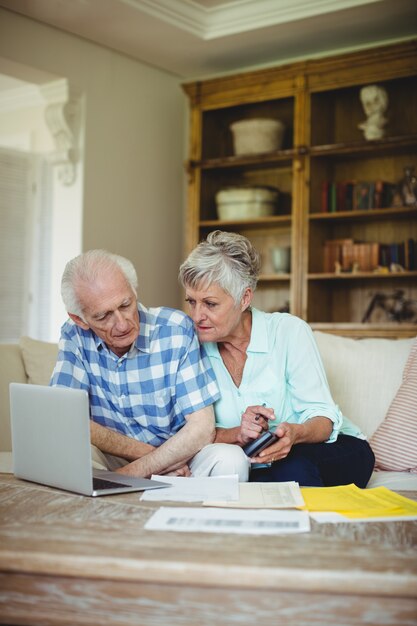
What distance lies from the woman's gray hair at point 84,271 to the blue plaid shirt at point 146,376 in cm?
14

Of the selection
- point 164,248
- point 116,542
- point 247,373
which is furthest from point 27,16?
point 116,542

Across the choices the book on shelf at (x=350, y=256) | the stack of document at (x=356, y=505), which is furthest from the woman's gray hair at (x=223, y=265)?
the book on shelf at (x=350, y=256)

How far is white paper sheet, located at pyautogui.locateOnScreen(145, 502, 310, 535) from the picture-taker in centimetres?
125

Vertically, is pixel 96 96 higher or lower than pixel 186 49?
lower

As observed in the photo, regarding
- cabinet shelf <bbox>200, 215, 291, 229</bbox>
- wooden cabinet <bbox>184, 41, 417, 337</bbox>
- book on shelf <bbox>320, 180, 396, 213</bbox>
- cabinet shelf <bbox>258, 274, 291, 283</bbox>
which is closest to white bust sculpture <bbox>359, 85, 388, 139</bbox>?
wooden cabinet <bbox>184, 41, 417, 337</bbox>

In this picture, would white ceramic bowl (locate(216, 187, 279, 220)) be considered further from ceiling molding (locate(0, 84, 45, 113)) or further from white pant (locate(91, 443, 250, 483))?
white pant (locate(91, 443, 250, 483))

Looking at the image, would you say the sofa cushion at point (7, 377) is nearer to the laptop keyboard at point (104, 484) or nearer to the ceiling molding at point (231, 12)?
the laptop keyboard at point (104, 484)

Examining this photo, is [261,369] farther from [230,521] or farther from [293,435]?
[230,521]

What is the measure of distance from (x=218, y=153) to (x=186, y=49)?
685mm

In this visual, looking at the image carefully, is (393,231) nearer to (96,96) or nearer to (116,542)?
(96,96)

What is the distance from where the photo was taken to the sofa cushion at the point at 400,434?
2393 millimetres

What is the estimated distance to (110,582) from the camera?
1118 mm

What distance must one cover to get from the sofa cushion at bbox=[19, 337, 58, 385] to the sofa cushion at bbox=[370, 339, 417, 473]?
1156mm

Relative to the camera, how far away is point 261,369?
221 cm
